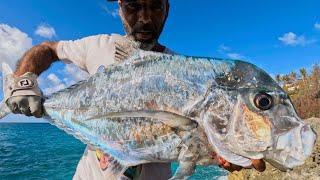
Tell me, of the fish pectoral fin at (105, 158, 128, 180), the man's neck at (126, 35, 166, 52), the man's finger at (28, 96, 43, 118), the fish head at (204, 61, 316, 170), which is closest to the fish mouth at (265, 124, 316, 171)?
the fish head at (204, 61, 316, 170)

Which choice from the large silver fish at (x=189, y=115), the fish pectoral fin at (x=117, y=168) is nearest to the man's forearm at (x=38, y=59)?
the large silver fish at (x=189, y=115)

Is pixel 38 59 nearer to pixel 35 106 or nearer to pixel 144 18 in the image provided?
pixel 35 106

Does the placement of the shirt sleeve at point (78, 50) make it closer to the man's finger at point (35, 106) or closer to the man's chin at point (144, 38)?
the man's chin at point (144, 38)

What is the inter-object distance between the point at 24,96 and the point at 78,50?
26.3 inches

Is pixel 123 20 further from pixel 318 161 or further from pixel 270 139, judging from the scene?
pixel 318 161

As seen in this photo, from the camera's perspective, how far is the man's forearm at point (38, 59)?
10.9 ft

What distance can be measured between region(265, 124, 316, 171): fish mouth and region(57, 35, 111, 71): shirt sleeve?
61.5 inches

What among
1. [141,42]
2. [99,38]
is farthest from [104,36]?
[141,42]

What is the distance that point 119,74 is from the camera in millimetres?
2725

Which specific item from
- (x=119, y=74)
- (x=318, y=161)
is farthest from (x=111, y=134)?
(x=318, y=161)

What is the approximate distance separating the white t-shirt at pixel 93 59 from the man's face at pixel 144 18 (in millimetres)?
117

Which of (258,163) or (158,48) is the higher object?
(158,48)

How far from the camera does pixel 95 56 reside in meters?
3.30

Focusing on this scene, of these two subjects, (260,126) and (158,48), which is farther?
(158,48)
